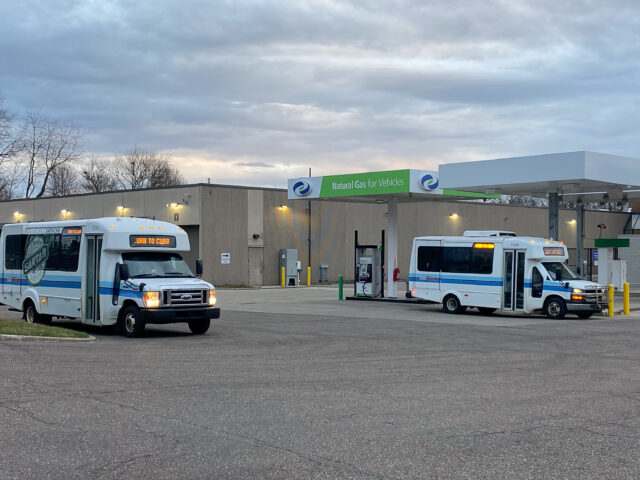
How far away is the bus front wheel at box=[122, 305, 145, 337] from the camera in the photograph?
59.3 ft

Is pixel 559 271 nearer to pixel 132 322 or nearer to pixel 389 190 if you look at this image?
pixel 389 190

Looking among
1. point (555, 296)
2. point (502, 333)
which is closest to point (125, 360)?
point (502, 333)

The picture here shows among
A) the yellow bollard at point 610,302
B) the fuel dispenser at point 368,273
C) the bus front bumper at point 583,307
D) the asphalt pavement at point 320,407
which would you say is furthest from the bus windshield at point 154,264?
the fuel dispenser at point 368,273

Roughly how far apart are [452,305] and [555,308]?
12.0 ft

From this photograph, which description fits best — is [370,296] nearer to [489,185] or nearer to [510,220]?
[489,185]

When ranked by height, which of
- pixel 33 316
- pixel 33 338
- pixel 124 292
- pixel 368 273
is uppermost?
pixel 368 273

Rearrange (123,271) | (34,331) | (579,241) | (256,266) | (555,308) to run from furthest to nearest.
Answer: (256,266), (579,241), (555,308), (123,271), (34,331)

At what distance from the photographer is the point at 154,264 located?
19.4 metres

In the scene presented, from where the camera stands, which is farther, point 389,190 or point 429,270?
point 389,190

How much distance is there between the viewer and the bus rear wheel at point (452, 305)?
27.6 meters

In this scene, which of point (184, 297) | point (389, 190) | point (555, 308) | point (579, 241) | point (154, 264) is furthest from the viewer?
point (579, 241)

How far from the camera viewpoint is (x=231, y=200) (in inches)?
1837

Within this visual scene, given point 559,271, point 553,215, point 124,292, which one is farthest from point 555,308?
point 124,292

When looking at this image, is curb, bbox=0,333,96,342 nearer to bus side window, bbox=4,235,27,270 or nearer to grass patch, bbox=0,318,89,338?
grass patch, bbox=0,318,89,338
